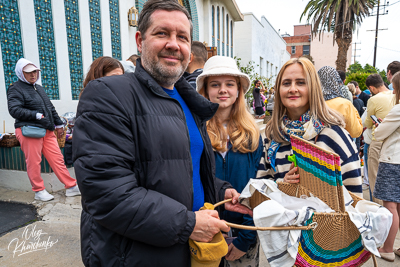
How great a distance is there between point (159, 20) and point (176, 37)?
0.12m

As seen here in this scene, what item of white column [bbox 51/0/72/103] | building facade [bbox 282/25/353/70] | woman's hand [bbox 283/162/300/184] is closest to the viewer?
woman's hand [bbox 283/162/300/184]

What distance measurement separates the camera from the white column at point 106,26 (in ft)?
19.6

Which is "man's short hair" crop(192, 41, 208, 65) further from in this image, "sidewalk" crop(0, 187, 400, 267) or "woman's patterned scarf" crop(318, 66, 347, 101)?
"sidewalk" crop(0, 187, 400, 267)

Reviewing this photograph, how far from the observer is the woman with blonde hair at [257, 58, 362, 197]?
5.59ft

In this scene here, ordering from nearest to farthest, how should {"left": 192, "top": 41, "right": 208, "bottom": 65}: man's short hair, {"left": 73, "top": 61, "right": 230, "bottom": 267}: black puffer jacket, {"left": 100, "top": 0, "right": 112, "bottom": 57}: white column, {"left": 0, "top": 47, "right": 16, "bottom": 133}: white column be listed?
{"left": 73, "top": 61, "right": 230, "bottom": 267}: black puffer jacket, {"left": 192, "top": 41, "right": 208, "bottom": 65}: man's short hair, {"left": 0, "top": 47, "right": 16, "bottom": 133}: white column, {"left": 100, "top": 0, "right": 112, "bottom": 57}: white column

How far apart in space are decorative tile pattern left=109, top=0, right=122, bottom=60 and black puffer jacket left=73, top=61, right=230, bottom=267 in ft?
18.6

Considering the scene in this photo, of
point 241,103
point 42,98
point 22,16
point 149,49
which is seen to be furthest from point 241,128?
point 22,16

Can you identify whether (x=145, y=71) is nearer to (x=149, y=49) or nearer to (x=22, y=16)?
(x=149, y=49)

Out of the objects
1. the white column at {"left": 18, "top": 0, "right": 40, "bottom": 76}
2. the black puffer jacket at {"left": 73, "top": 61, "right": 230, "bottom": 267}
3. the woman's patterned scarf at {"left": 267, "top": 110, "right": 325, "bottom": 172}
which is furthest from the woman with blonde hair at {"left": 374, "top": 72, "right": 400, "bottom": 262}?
the white column at {"left": 18, "top": 0, "right": 40, "bottom": 76}

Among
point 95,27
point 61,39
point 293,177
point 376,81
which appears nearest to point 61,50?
point 61,39
